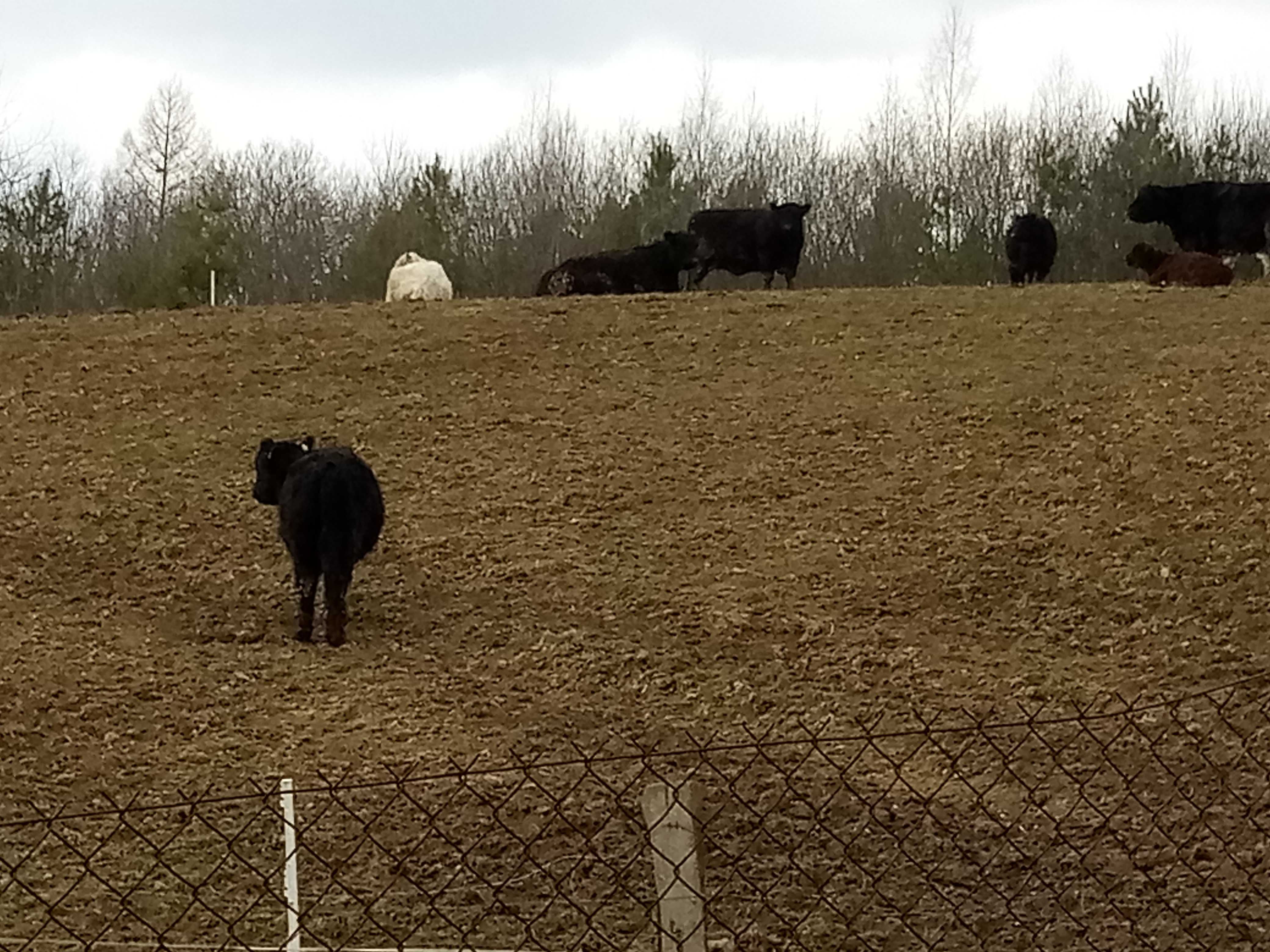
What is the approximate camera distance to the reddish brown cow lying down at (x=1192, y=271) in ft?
64.3

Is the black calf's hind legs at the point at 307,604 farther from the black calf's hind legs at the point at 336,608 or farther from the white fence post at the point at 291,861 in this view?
the white fence post at the point at 291,861

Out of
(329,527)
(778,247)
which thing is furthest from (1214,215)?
(329,527)

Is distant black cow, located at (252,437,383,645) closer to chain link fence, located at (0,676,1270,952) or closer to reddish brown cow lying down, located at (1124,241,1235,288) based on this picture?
chain link fence, located at (0,676,1270,952)

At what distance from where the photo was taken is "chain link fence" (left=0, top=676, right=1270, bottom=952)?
629 centimetres

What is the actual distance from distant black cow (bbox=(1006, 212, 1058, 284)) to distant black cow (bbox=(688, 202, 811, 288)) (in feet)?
10.4

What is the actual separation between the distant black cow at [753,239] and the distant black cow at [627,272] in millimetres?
686

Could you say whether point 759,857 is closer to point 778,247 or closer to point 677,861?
point 677,861

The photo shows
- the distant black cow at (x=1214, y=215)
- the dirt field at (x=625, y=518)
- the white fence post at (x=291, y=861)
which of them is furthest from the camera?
the distant black cow at (x=1214, y=215)

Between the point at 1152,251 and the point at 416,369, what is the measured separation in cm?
1084

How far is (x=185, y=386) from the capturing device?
17438mm

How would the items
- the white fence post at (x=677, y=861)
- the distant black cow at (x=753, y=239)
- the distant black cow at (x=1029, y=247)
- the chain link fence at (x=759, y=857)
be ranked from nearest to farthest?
the white fence post at (x=677, y=861) < the chain link fence at (x=759, y=857) < the distant black cow at (x=1029, y=247) < the distant black cow at (x=753, y=239)

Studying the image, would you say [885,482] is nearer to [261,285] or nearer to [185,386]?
[185,386]

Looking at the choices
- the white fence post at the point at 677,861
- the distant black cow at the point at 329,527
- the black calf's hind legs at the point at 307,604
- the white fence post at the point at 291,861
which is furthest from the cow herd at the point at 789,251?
the white fence post at the point at 677,861

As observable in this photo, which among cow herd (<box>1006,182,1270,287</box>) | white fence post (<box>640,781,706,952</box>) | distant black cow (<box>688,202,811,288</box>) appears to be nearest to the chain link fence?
white fence post (<box>640,781,706,952</box>)
